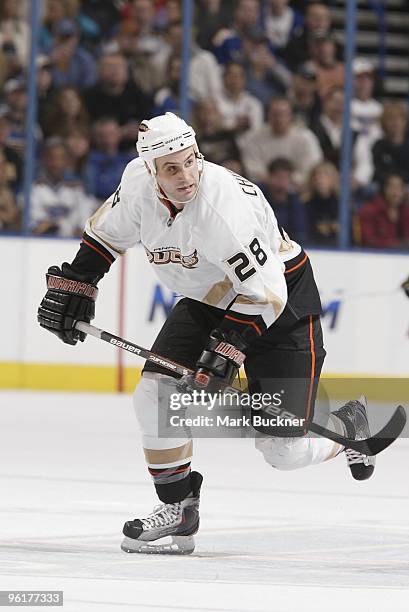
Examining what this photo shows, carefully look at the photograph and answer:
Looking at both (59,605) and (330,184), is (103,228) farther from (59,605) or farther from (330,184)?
(330,184)

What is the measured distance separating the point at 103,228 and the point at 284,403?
2.55 ft

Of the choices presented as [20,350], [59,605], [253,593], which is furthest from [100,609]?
[20,350]

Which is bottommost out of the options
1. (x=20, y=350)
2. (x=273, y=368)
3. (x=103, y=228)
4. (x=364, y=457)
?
(x=20, y=350)

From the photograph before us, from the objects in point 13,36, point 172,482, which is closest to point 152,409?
point 172,482

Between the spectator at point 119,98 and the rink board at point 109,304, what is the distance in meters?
1.14

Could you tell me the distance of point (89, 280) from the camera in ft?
14.4

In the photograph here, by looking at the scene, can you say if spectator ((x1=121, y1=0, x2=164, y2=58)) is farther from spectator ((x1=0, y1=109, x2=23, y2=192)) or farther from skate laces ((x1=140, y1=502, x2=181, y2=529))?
skate laces ((x1=140, y1=502, x2=181, y2=529))

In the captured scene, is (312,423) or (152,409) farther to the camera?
(312,423)

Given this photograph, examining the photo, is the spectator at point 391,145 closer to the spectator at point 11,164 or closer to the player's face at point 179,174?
the spectator at point 11,164

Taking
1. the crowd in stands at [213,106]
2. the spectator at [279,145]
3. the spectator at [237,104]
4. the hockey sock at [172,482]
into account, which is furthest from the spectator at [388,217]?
the hockey sock at [172,482]

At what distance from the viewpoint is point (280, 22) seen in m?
9.91

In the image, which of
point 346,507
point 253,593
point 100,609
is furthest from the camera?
point 346,507

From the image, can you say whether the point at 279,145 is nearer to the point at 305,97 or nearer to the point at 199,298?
the point at 305,97

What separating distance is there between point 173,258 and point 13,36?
6016mm
